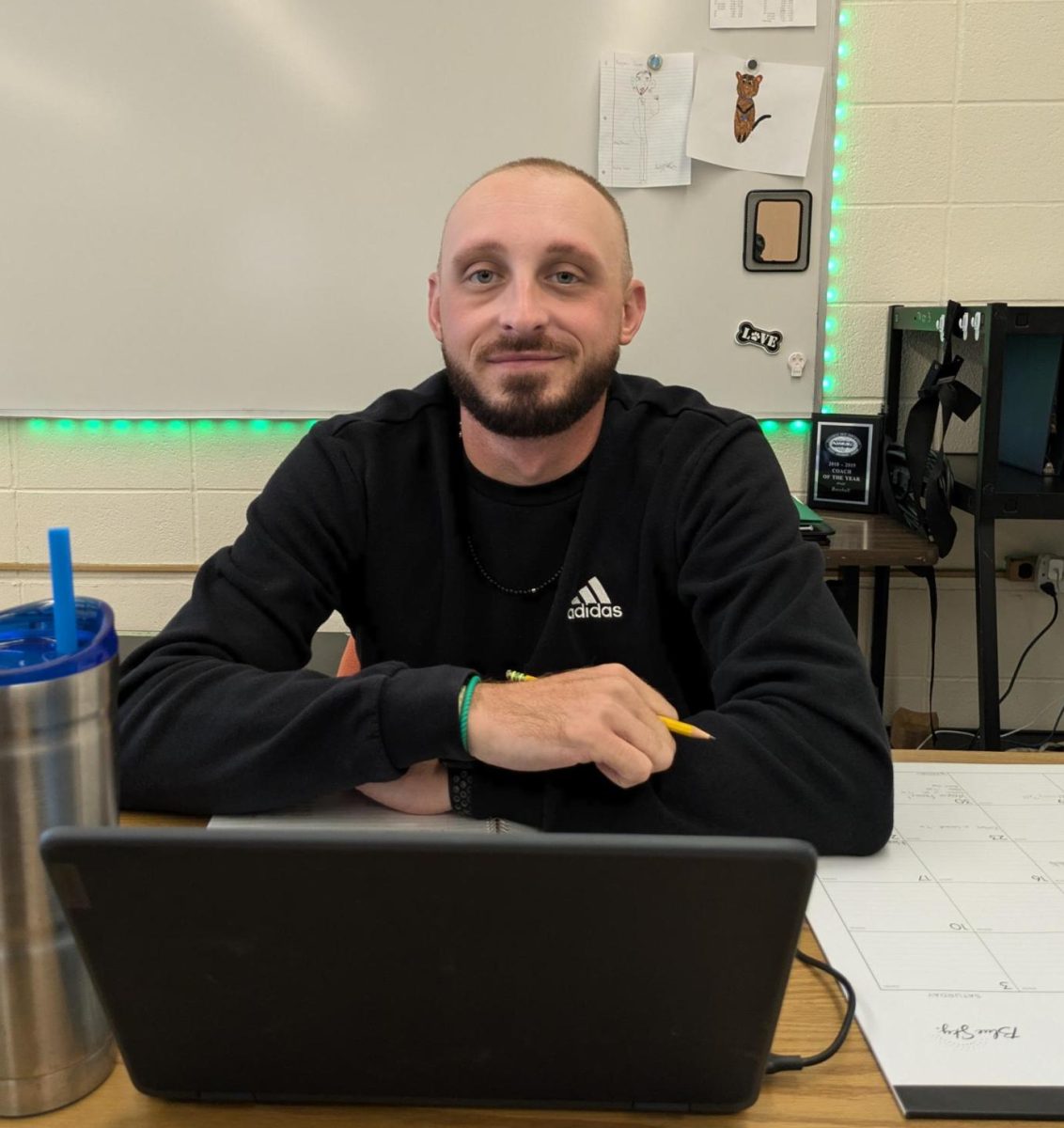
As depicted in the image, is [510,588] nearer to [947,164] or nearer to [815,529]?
[815,529]

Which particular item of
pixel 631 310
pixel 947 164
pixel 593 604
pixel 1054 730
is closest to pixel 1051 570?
pixel 1054 730

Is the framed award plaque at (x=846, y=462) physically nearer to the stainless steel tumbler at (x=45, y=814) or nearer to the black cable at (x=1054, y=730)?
the black cable at (x=1054, y=730)

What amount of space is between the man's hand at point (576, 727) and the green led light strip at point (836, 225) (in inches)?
69.7

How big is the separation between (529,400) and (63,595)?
32.9 inches

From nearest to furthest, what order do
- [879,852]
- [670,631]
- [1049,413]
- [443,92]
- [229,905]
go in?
1. [229,905]
2. [879,852]
3. [670,631]
4. [1049,413]
5. [443,92]

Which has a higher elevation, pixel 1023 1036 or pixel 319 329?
pixel 319 329

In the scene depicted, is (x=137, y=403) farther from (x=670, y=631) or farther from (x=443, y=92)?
(x=670, y=631)

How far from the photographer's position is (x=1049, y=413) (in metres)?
2.16

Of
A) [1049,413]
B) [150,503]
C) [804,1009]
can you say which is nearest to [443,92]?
[150,503]

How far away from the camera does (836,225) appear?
242 cm

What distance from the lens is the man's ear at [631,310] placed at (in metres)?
1.44

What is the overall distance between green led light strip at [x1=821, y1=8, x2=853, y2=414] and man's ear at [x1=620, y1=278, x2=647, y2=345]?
1103mm

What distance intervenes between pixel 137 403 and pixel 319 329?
478mm

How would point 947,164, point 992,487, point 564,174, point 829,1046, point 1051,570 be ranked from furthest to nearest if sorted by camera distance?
point 1051,570 < point 947,164 < point 992,487 < point 564,174 < point 829,1046
